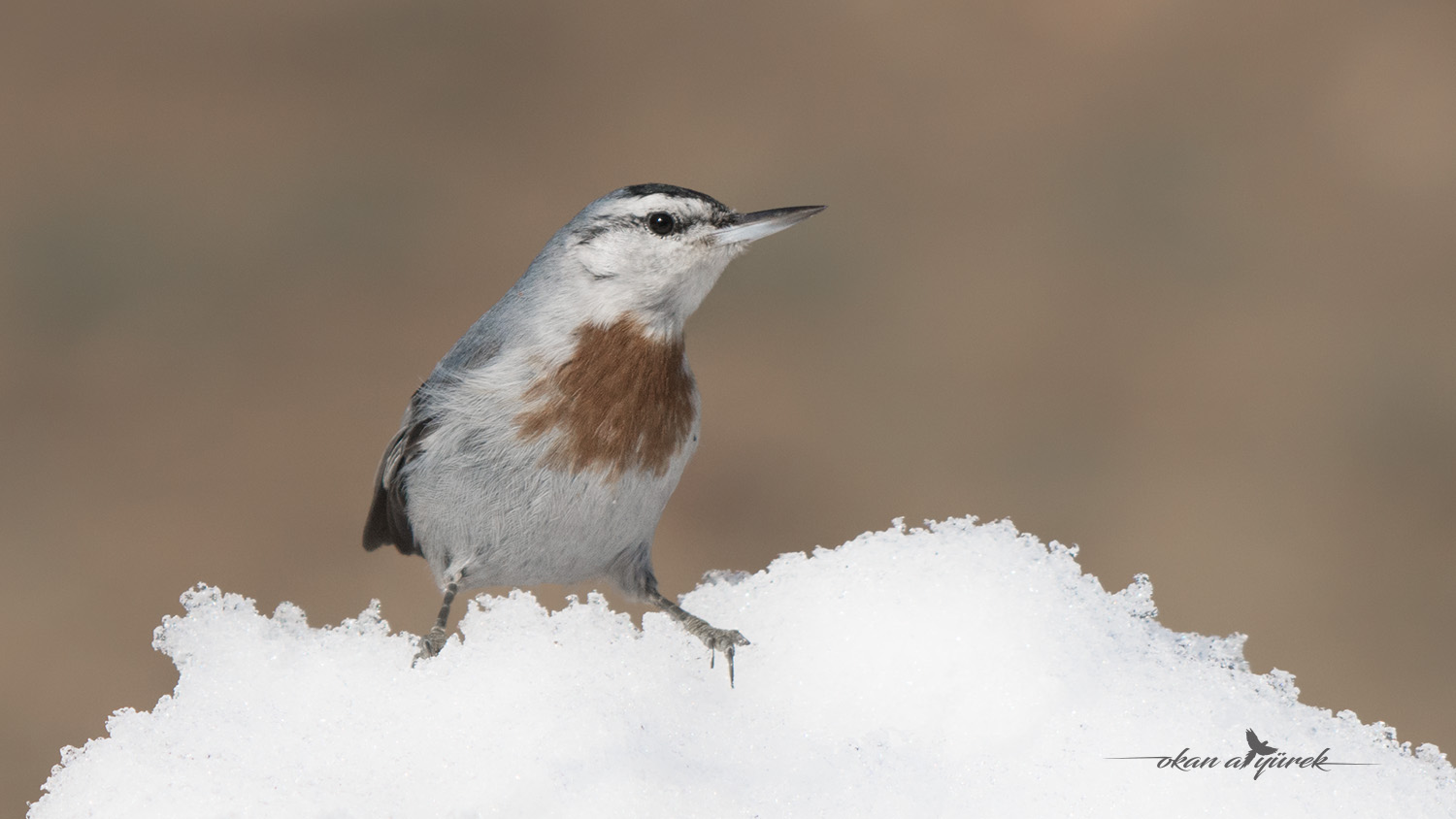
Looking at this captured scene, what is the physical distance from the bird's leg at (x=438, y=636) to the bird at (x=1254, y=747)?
689 millimetres

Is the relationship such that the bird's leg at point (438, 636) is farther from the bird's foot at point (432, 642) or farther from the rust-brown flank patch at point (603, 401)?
the rust-brown flank patch at point (603, 401)

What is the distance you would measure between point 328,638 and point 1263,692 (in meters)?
0.82

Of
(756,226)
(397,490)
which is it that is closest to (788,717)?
(756,226)

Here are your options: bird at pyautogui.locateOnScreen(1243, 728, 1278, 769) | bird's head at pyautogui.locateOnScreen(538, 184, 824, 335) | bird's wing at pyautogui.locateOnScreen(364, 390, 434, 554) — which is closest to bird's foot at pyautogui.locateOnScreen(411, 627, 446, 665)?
bird's wing at pyautogui.locateOnScreen(364, 390, 434, 554)

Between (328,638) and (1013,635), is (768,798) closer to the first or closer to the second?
(1013,635)

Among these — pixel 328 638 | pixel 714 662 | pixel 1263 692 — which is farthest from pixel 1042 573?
pixel 328 638

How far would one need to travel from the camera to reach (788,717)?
1004 millimetres

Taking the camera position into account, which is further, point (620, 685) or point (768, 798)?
point (620, 685)

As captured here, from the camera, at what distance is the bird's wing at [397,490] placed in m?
1.27

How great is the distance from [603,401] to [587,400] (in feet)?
0.05

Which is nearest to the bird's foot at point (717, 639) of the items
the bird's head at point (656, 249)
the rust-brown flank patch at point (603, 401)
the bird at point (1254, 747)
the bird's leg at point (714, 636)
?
the bird's leg at point (714, 636)

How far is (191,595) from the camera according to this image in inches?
43.8

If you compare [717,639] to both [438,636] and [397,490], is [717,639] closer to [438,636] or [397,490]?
[438,636]

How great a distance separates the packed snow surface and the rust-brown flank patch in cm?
14
